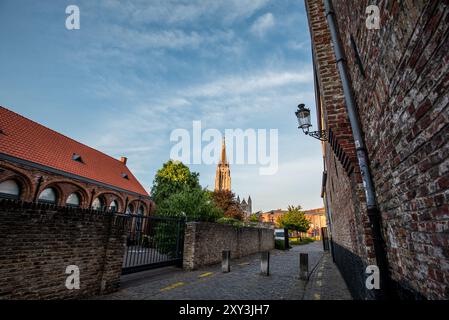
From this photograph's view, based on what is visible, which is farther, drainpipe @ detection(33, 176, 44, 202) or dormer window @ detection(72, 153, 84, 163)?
dormer window @ detection(72, 153, 84, 163)

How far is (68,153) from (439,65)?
23.0m

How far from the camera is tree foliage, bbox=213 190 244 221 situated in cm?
3119

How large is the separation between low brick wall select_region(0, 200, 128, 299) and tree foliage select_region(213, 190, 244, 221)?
82.6 ft

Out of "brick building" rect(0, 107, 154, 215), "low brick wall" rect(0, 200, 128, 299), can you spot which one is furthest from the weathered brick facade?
"low brick wall" rect(0, 200, 128, 299)

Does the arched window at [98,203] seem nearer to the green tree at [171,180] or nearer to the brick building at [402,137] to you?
the green tree at [171,180]

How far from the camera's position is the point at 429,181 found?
5.25 ft

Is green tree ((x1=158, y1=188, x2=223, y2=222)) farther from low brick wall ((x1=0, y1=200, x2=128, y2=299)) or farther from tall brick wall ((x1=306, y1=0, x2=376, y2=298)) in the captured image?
tall brick wall ((x1=306, y1=0, x2=376, y2=298))

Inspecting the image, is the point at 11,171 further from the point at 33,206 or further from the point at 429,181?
the point at 429,181

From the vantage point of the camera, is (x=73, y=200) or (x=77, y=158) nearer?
(x=73, y=200)

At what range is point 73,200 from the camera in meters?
17.5

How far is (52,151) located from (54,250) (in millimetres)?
16077

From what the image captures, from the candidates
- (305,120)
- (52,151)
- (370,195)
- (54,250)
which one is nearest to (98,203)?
(52,151)

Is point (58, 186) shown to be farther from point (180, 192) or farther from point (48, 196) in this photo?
point (180, 192)
